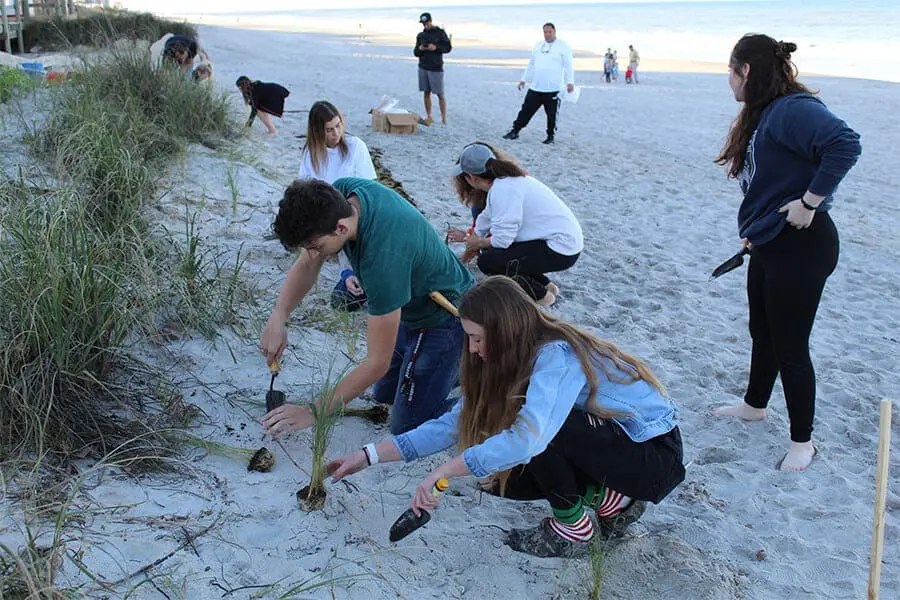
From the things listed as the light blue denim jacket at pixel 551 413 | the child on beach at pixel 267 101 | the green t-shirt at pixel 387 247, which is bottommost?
the light blue denim jacket at pixel 551 413

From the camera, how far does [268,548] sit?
8.47 ft

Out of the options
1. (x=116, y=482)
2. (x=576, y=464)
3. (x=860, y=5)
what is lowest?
(x=116, y=482)

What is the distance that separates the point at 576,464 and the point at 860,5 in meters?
69.2

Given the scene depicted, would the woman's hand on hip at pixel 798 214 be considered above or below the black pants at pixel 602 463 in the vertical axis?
above

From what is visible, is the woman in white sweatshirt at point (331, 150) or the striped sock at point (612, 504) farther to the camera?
the woman in white sweatshirt at point (331, 150)

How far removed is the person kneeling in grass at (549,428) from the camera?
7.68 feet

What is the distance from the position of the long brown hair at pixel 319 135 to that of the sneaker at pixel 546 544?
3079 mm

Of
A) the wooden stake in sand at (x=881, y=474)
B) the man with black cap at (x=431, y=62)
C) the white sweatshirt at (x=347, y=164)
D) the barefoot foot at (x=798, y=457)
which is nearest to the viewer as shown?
the wooden stake in sand at (x=881, y=474)

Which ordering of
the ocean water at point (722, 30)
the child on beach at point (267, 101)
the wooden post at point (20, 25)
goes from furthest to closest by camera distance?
1. the ocean water at point (722, 30)
2. the wooden post at point (20, 25)
3. the child on beach at point (267, 101)

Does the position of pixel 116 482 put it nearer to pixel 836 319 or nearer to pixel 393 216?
pixel 393 216

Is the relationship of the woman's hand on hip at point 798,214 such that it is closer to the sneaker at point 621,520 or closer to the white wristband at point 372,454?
the sneaker at point 621,520

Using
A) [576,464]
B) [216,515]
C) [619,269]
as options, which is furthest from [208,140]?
[576,464]

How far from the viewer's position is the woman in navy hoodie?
2.91m

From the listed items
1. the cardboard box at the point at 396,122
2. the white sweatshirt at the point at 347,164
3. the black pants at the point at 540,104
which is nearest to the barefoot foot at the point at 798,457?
the white sweatshirt at the point at 347,164
